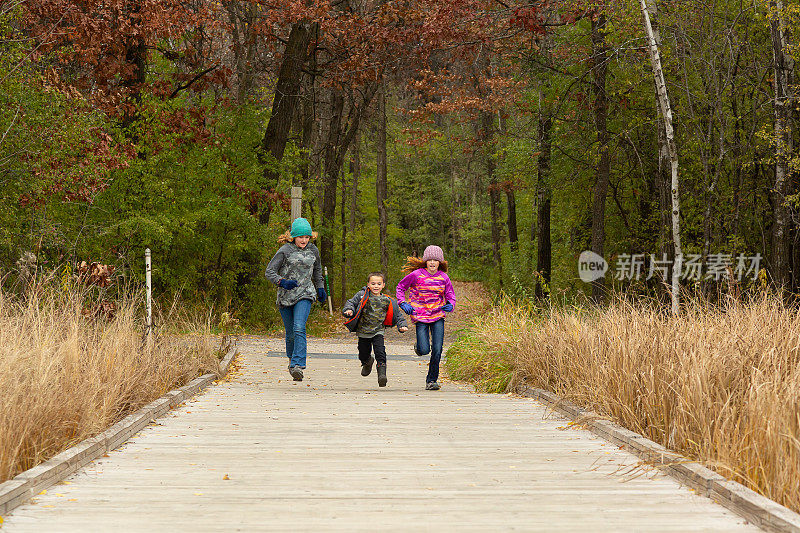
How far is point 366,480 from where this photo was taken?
18.8 feet

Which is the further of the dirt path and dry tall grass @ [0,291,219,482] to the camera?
the dirt path

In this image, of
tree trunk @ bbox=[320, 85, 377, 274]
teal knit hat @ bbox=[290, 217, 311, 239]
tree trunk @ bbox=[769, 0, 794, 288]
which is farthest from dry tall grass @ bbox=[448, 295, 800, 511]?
tree trunk @ bbox=[320, 85, 377, 274]

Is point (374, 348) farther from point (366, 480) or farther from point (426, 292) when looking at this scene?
point (366, 480)

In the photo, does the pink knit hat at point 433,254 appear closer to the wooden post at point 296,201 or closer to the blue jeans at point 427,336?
the blue jeans at point 427,336

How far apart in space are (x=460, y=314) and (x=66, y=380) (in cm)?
3242

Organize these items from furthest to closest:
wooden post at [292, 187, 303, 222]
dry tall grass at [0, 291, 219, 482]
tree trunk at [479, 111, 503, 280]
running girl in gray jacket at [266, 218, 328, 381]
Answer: tree trunk at [479, 111, 503, 280]
wooden post at [292, 187, 303, 222]
running girl in gray jacket at [266, 218, 328, 381]
dry tall grass at [0, 291, 219, 482]

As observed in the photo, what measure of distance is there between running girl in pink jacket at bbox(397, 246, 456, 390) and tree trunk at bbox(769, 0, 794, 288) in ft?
29.7

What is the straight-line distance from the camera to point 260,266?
24969mm

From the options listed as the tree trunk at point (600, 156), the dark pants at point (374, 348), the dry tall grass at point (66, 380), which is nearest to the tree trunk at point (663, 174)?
the tree trunk at point (600, 156)

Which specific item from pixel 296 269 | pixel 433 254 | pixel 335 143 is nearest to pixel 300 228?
pixel 296 269

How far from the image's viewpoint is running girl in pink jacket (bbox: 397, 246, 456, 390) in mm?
11695

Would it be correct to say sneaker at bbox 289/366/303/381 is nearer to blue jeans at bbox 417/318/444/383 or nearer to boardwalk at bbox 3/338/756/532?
blue jeans at bbox 417/318/444/383

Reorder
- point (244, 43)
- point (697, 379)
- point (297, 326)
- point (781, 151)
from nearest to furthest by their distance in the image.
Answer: point (697, 379)
point (297, 326)
point (781, 151)
point (244, 43)

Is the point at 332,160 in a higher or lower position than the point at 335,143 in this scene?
lower
